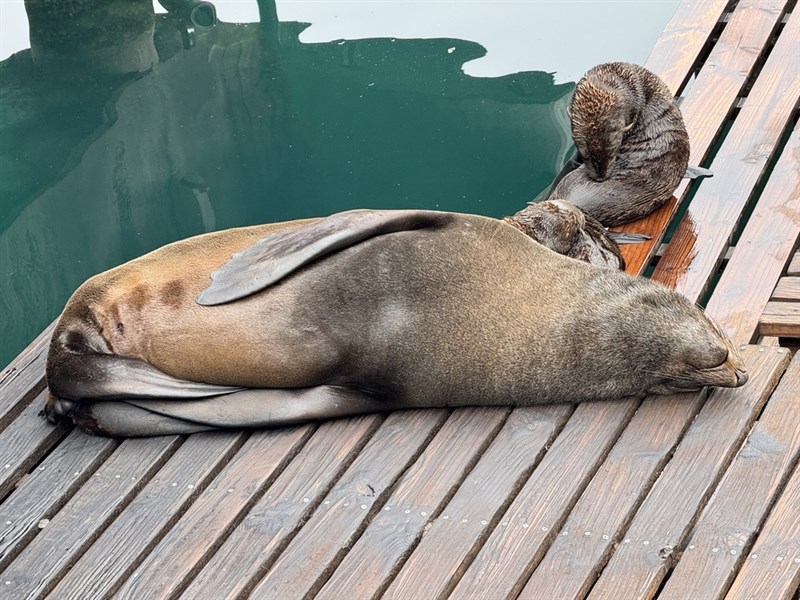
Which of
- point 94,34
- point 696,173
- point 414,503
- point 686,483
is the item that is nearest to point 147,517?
point 414,503

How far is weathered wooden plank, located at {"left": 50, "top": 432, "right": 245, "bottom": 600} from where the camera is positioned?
2.97 meters

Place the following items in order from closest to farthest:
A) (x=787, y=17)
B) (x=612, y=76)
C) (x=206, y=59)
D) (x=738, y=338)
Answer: (x=738, y=338)
(x=612, y=76)
(x=787, y=17)
(x=206, y=59)

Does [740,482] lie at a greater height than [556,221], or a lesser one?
lesser

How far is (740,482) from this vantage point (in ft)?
9.91

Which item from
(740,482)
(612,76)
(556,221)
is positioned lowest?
(740,482)

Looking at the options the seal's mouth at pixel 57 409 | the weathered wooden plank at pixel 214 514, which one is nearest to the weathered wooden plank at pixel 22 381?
the seal's mouth at pixel 57 409

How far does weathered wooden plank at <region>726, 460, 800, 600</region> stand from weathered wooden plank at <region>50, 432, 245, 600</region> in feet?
4.52

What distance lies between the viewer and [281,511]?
309 centimetres

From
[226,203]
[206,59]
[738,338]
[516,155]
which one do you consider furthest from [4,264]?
[738,338]

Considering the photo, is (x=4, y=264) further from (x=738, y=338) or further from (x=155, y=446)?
(x=738, y=338)

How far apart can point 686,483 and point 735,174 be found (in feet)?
5.77

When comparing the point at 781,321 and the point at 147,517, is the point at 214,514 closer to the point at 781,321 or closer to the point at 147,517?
the point at 147,517

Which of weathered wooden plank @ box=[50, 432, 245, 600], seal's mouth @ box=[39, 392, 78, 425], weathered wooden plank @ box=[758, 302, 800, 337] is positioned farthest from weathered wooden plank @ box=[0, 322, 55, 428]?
weathered wooden plank @ box=[758, 302, 800, 337]

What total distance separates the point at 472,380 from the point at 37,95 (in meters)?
4.20
